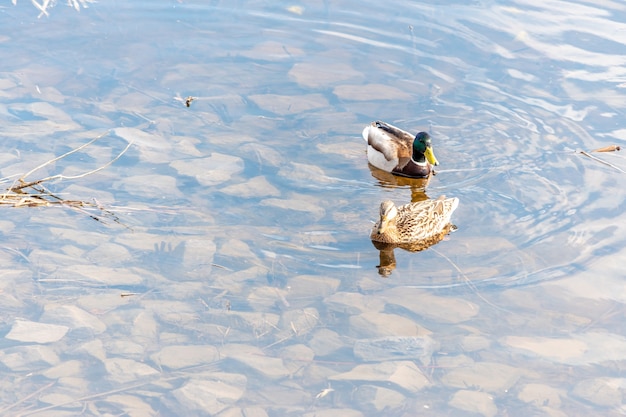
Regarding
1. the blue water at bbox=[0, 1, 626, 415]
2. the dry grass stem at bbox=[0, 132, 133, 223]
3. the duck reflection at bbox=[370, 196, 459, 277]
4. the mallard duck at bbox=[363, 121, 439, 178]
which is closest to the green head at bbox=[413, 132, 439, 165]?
the mallard duck at bbox=[363, 121, 439, 178]

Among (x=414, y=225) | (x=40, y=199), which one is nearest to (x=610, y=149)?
(x=414, y=225)

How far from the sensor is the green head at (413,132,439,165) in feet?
29.9

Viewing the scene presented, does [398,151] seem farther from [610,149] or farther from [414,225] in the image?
[610,149]

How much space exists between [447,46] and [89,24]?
472 cm

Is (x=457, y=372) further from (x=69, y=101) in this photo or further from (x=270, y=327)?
(x=69, y=101)

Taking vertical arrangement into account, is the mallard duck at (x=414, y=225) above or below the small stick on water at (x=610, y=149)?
below

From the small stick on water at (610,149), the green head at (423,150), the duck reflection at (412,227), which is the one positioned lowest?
the duck reflection at (412,227)

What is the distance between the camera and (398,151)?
9391 mm

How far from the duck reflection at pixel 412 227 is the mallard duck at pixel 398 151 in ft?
3.45

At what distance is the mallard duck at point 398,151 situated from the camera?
9.16m

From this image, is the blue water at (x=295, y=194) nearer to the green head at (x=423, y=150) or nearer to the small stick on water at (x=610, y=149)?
the small stick on water at (x=610, y=149)

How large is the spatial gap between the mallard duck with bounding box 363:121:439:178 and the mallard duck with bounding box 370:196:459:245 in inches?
43.4

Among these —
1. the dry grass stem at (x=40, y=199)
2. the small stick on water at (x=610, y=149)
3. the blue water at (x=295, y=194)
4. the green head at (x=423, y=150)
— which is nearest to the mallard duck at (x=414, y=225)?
the blue water at (x=295, y=194)

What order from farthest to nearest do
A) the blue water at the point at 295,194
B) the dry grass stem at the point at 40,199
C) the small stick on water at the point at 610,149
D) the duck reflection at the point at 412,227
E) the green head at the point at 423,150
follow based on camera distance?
the green head at the point at 423,150 < the small stick on water at the point at 610,149 < the duck reflection at the point at 412,227 < the dry grass stem at the point at 40,199 < the blue water at the point at 295,194
